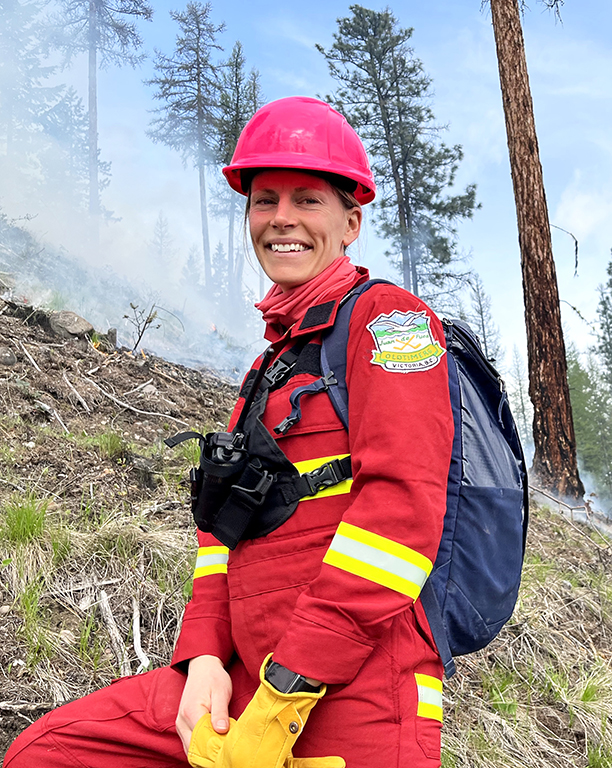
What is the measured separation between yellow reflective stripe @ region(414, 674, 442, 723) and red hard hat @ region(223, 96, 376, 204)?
1.30m

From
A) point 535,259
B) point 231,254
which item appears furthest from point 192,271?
point 535,259

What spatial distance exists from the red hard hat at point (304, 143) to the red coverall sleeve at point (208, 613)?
1107mm

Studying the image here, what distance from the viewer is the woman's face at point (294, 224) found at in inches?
67.7

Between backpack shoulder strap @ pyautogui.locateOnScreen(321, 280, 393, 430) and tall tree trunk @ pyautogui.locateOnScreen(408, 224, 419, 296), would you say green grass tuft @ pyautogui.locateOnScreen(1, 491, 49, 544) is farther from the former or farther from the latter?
tall tree trunk @ pyautogui.locateOnScreen(408, 224, 419, 296)

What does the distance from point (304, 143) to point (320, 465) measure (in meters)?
0.91

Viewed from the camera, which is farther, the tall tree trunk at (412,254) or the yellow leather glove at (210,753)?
the tall tree trunk at (412,254)

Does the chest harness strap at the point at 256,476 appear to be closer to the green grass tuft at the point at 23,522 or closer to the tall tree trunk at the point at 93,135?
the green grass tuft at the point at 23,522

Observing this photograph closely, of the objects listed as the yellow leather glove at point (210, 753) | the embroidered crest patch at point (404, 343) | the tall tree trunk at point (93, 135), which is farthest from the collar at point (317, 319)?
the tall tree trunk at point (93, 135)

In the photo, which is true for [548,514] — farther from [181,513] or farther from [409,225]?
[409,225]

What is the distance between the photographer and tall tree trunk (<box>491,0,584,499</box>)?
8258 mm

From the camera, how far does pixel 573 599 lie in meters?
4.50

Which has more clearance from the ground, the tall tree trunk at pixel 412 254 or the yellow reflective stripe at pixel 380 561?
the tall tree trunk at pixel 412 254

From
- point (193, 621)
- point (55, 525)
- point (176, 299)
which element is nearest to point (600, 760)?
point (193, 621)

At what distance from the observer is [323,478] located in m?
1.41
